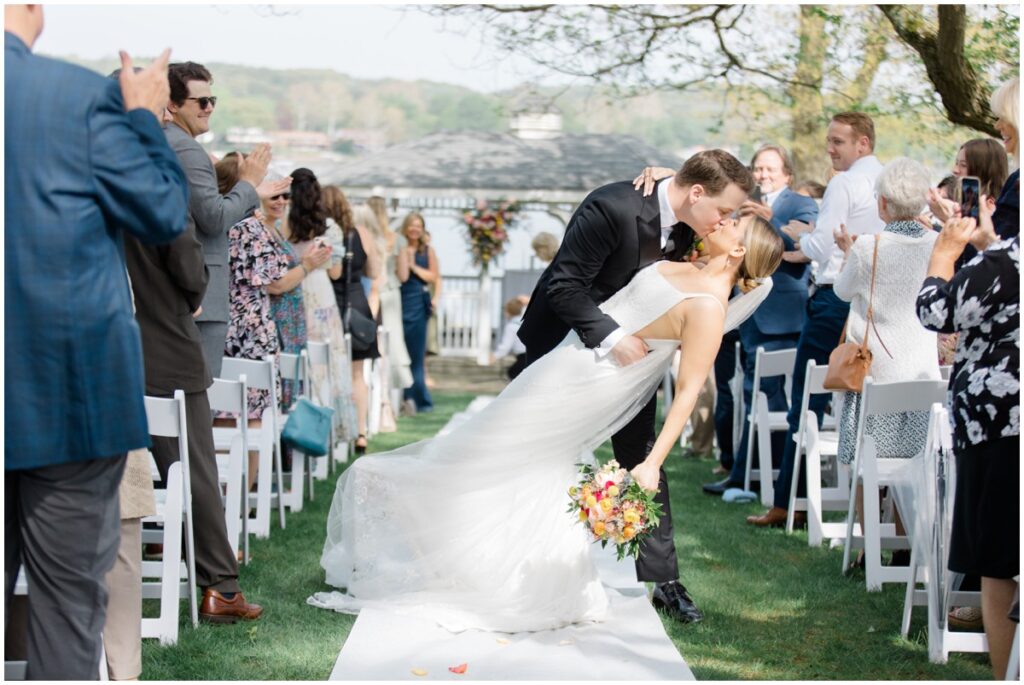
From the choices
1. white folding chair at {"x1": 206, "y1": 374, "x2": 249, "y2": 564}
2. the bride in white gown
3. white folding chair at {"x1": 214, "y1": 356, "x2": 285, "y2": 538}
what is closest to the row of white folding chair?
the bride in white gown

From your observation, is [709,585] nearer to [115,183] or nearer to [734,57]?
[115,183]

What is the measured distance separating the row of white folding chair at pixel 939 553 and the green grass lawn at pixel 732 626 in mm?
107

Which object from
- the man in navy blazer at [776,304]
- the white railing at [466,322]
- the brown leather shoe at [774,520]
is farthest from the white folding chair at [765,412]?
the white railing at [466,322]

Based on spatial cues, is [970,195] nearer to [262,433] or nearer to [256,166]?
[256,166]

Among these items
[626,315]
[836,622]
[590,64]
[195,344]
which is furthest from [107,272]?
[590,64]

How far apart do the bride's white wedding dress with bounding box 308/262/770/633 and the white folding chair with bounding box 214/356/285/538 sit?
1733mm

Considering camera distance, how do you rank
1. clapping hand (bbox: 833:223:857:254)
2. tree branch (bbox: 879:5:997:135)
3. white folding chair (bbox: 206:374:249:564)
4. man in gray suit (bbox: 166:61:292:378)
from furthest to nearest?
tree branch (bbox: 879:5:997:135), clapping hand (bbox: 833:223:857:254), white folding chair (bbox: 206:374:249:564), man in gray suit (bbox: 166:61:292:378)

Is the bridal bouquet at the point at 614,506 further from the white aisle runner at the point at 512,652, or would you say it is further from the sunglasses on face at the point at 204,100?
the sunglasses on face at the point at 204,100

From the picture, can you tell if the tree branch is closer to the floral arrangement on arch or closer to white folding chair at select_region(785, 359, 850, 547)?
white folding chair at select_region(785, 359, 850, 547)

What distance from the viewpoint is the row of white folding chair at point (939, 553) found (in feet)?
16.4

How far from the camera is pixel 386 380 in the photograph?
43.5 feet

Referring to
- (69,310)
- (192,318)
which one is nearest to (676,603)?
(192,318)

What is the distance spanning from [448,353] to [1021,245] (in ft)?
59.9

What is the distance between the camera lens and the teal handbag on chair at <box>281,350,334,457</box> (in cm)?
799
